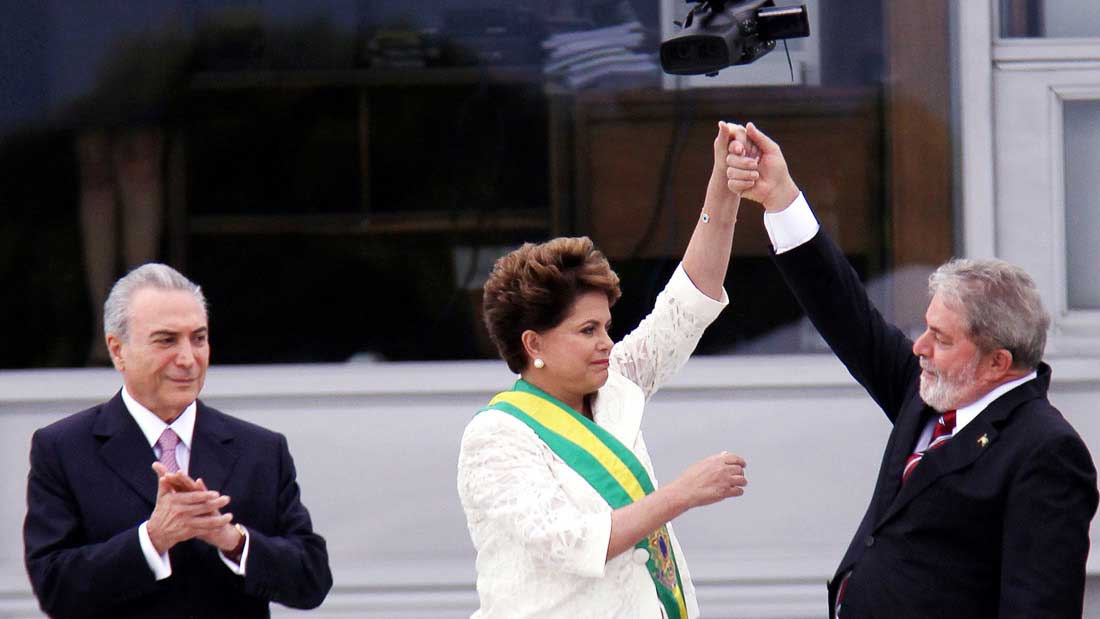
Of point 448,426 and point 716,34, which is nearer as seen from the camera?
point 716,34

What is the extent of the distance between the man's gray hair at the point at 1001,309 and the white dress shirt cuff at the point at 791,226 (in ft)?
1.26

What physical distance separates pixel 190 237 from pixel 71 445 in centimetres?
209

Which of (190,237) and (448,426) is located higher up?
(190,237)

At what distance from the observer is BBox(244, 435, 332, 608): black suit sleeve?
10.5 ft

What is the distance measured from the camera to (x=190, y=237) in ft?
17.4

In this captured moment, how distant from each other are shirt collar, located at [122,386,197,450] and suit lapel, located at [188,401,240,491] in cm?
2

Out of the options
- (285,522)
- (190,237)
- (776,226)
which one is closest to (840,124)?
(776,226)

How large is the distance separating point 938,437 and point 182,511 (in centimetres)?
163

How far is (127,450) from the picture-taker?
3297 millimetres

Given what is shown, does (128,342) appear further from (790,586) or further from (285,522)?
(790,586)

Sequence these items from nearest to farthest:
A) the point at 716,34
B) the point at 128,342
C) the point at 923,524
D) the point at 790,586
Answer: the point at 923,524, the point at 128,342, the point at 716,34, the point at 790,586

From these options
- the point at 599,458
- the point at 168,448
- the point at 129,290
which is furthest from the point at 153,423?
the point at 599,458

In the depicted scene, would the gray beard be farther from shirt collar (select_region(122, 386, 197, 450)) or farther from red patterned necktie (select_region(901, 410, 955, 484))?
shirt collar (select_region(122, 386, 197, 450))

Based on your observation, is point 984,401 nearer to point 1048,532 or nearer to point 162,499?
point 1048,532
